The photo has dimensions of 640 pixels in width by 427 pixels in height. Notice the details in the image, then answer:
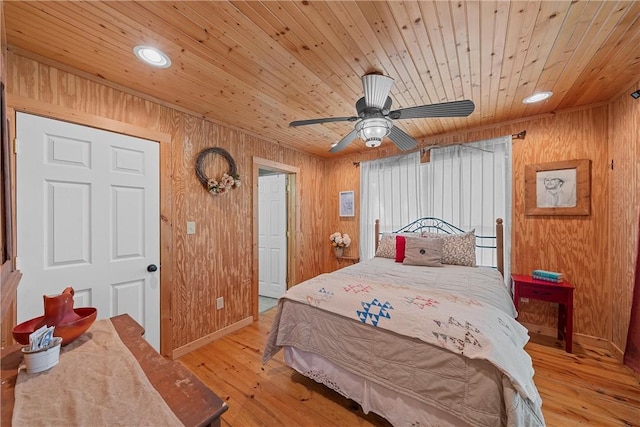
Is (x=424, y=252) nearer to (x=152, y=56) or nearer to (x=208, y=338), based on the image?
(x=208, y=338)

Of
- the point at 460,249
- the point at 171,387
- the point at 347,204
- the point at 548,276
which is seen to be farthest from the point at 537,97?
the point at 171,387

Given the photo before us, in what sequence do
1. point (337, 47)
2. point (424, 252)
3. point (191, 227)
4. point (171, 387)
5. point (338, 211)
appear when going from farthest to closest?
point (338, 211)
point (424, 252)
point (191, 227)
point (337, 47)
point (171, 387)

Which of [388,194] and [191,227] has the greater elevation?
[388,194]

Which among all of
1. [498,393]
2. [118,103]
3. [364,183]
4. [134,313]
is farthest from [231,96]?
[498,393]

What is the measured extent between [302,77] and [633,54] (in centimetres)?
231

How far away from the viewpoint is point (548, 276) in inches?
98.1

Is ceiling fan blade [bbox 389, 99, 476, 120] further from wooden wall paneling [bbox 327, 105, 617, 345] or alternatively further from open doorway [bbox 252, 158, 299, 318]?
open doorway [bbox 252, 158, 299, 318]

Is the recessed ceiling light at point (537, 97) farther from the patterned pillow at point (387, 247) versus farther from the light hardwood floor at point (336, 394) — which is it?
the light hardwood floor at point (336, 394)

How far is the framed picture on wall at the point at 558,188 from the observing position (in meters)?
2.52

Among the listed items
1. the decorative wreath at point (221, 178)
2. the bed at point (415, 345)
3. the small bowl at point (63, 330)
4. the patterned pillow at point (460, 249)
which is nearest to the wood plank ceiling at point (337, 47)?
the decorative wreath at point (221, 178)

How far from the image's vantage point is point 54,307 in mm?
1054

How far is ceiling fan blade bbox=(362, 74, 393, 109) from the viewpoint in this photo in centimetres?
164

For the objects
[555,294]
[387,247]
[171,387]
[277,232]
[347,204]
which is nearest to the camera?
[171,387]

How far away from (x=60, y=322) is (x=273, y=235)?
3071 millimetres
